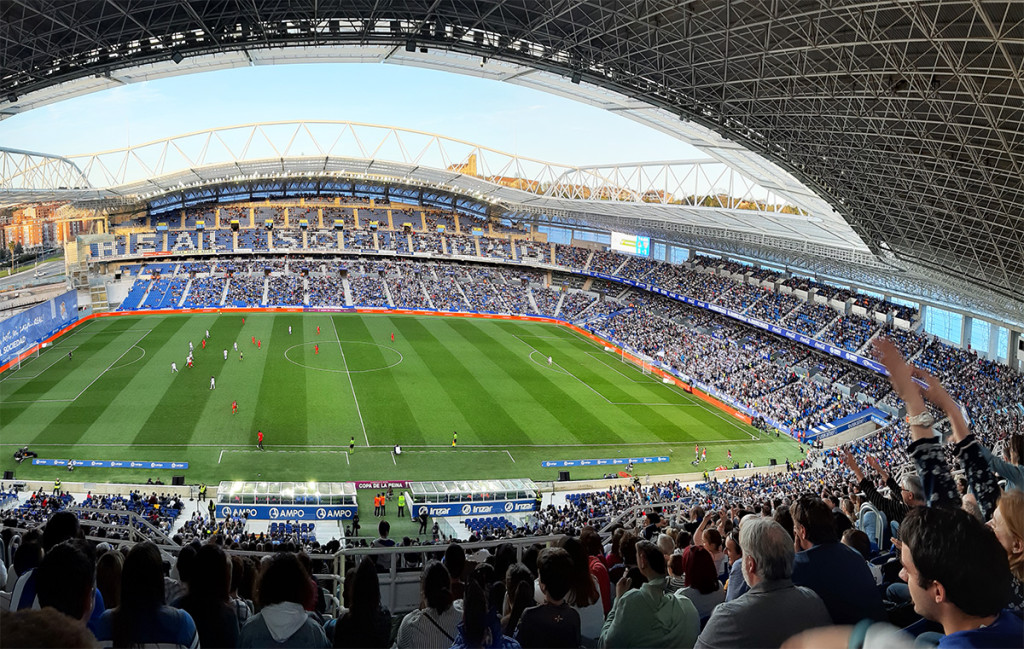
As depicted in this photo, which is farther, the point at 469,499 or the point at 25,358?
the point at 25,358

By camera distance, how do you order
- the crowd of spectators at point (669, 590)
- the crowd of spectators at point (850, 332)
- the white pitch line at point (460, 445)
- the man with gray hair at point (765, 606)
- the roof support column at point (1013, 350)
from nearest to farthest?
the crowd of spectators at point (669, 590), the man with gray hair at point (765, 606), the white pitch line at point (460, 445), the roof support column at point (1013, 350), the crowd of spectators at point (850, 332)

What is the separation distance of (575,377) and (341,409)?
55.3ft

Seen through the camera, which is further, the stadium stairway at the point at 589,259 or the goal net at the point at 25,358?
the stadium stairway at the point at 589,259

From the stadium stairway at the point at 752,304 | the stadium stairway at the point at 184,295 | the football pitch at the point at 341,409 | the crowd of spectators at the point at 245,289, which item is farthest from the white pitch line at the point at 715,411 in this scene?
the stadium stairway at the point at 184,295

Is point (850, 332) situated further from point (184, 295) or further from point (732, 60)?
point (184, 295)

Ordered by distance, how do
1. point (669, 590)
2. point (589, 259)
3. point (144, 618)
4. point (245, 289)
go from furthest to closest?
point (589, 259), point (245, 289), point (669, 590), point (144, 618)

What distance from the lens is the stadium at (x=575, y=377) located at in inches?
185

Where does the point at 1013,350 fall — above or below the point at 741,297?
below

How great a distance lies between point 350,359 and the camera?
46.5 m

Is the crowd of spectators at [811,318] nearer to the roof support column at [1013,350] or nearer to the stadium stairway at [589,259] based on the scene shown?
the roof support column at [1013,350]

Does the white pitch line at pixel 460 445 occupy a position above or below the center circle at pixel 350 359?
below

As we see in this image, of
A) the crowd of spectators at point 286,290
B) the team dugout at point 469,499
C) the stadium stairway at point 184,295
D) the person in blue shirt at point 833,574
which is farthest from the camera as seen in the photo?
the crowd of spectators at point 286,290

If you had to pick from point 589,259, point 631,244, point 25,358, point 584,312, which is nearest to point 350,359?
point 25,358

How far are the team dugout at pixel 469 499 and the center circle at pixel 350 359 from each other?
1981 centimetres
